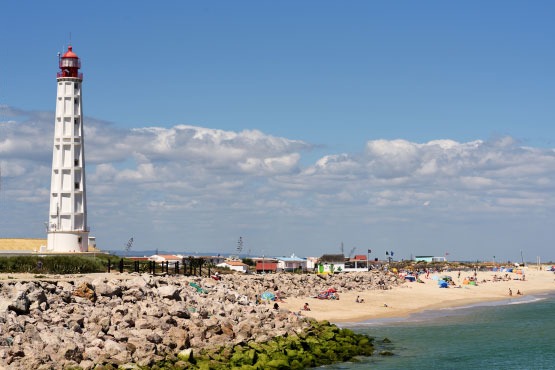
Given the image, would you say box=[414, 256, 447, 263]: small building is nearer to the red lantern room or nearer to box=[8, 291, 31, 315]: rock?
the red lantern room

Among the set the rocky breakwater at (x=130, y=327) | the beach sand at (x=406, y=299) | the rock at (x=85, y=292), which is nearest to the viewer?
the rocky breakwater at (x=130, y=327)

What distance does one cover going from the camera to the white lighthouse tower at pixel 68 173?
73.2 m

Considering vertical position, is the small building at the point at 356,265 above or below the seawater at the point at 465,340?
above

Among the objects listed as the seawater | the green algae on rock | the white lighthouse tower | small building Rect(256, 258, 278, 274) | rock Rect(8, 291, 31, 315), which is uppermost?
the white lighthouse tower

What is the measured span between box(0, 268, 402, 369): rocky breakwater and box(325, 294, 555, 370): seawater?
319 cm

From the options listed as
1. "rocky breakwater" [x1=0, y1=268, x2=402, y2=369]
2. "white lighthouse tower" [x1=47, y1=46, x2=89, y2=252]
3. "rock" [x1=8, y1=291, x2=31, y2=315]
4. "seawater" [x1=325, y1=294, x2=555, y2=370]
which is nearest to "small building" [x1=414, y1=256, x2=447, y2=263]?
"seawater" [x1=325, y1=294, x2=555, y2=370]

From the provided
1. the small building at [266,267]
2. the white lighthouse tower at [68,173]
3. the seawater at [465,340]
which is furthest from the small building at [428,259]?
the white lighthouse tower at [68,173]

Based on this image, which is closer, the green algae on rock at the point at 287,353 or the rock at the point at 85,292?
the green algae on rock at the point at 287,353

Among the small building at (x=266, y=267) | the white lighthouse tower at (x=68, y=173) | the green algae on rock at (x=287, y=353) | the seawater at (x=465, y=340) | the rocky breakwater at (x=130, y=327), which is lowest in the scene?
the seawater at (x=465, y=340)

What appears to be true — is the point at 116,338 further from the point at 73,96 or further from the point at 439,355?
the point at 73,96

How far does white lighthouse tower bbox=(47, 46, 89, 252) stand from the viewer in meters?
73.2

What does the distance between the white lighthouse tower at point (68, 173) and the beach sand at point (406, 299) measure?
22415mm

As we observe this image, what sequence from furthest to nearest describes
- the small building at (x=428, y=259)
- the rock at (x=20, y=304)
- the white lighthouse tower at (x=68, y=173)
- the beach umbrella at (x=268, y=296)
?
the small building at (x=428, y=259), the white lighthouse tower at (x=68, y=173), the beach umbrella at (x=268, y=296), the rock at (x=20, y=304)

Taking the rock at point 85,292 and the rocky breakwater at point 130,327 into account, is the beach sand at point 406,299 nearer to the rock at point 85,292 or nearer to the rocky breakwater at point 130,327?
the rocky breakwater at point 130,327
